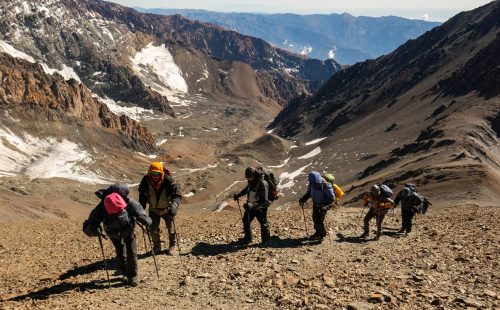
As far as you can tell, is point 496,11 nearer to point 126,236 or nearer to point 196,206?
point 196,206

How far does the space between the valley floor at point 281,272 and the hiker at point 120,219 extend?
0.62m

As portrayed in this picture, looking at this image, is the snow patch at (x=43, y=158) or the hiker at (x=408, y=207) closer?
the hiker at (x=408, y=207)

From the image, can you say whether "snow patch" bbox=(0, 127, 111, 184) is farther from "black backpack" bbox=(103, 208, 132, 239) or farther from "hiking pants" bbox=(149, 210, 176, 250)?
"black backpack" bbox=(103, 208, 132, 239)

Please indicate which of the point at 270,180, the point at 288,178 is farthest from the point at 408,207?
the point at 288,178

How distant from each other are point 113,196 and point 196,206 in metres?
79.1

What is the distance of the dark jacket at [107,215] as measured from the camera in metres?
12.5

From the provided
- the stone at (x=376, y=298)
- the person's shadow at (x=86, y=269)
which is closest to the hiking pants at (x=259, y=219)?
the person's shadow at (x=86, y=269)

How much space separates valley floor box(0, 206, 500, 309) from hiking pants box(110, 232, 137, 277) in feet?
1.41

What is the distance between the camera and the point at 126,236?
12789 millimetres

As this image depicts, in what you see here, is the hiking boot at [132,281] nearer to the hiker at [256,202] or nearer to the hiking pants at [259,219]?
the hiker at [256,202]

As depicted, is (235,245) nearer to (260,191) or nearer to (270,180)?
(260,191)

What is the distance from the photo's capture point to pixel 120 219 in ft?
40.9

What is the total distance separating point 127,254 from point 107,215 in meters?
1.16

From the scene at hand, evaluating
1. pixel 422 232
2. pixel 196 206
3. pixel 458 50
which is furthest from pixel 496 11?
pixel 422 232
